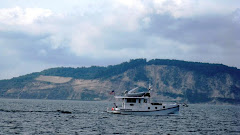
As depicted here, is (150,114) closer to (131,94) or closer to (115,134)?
(131,94)

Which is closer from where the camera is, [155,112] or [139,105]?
[139,105]

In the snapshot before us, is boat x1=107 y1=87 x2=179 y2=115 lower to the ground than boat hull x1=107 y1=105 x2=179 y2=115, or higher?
higher

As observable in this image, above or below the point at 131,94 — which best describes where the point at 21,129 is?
below

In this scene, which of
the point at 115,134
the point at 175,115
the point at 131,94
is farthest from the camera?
the point at 175,115

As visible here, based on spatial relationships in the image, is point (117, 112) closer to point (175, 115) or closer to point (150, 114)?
point (150, 114)

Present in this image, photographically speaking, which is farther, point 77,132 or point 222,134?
point 222,134

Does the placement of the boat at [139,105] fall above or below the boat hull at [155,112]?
above

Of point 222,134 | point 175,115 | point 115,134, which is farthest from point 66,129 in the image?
point 175,115

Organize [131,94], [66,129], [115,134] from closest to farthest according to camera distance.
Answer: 1. [115,134]
2. [66,129]
3. [131,94]

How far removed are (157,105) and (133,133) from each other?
29301 mm

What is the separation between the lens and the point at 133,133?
5281cm

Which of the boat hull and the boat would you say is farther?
the boat hull

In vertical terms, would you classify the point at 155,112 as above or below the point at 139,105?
below

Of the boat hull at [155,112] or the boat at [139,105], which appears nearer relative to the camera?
the boat at [139,105]
